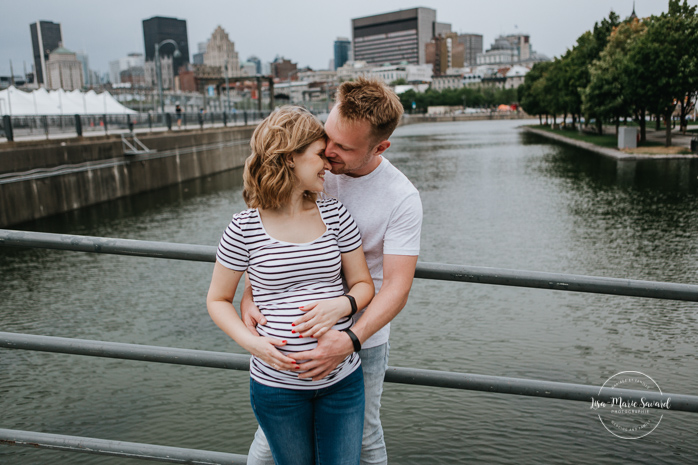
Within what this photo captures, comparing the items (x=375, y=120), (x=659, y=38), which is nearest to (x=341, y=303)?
(x=375, y=120)

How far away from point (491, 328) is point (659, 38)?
30.2 m

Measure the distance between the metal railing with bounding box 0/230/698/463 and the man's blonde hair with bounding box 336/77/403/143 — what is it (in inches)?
20.4

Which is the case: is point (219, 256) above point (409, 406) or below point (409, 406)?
above

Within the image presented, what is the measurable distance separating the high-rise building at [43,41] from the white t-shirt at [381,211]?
497 ft

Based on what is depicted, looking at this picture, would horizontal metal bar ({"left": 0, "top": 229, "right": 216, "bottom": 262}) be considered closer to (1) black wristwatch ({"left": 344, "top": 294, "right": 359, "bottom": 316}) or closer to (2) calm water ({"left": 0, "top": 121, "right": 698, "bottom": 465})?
(1) black wristwatch ({"left": 344, "top": 294, "right": 359, "bottom": 316})

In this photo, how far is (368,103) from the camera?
201 cm

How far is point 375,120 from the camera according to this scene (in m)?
2.03

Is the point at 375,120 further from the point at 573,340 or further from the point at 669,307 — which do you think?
the point at 669,307

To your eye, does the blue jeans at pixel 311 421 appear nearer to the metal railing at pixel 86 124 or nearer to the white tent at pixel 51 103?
the metal railing at pixel 86 124

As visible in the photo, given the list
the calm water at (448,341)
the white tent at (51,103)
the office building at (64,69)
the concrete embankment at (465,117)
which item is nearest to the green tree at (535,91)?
the white tent at (51,103)

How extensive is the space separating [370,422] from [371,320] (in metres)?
0.47

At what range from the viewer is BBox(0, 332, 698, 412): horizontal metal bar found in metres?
2.18

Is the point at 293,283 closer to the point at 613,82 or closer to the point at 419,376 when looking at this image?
the point at 419,376

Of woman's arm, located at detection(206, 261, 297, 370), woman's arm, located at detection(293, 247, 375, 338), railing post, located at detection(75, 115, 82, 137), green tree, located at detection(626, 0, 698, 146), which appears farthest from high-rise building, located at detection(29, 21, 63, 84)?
woman's arm, located at detection(293, 247, 375, 338)
